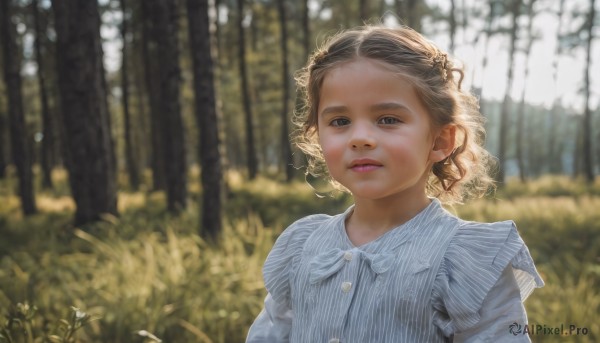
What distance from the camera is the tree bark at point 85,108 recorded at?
886cm

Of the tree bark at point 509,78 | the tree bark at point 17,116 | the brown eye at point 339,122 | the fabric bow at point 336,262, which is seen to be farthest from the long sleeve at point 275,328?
the tree bark at point 509,78

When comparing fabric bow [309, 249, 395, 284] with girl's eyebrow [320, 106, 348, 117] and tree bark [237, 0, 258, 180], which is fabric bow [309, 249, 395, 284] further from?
tree bark [237, 0, 258, 180]

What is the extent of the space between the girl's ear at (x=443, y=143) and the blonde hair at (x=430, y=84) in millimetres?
28

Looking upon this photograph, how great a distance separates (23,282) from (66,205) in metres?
8.50

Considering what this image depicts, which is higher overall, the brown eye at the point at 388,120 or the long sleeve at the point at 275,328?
the brown eye at the point at 388,120

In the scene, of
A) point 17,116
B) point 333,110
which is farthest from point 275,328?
point 17,116

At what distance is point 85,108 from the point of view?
8.97 metres

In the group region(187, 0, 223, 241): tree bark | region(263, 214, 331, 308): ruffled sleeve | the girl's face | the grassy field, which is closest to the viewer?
the girl's face

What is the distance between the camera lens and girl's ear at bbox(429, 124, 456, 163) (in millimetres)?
2119

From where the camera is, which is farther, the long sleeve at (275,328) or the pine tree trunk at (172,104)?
the pine tree trunk at (172,104)

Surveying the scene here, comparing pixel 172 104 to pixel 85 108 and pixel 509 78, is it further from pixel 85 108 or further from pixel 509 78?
pixel 509 78

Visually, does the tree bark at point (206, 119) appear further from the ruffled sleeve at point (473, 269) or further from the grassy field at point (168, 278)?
the ruffled sleeve at point (473, 269)

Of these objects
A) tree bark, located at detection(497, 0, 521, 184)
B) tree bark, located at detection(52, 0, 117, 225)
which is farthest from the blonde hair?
tree bark, located at detection(497, 0, 521, 184)

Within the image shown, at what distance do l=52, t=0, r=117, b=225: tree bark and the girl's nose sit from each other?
308 inches
